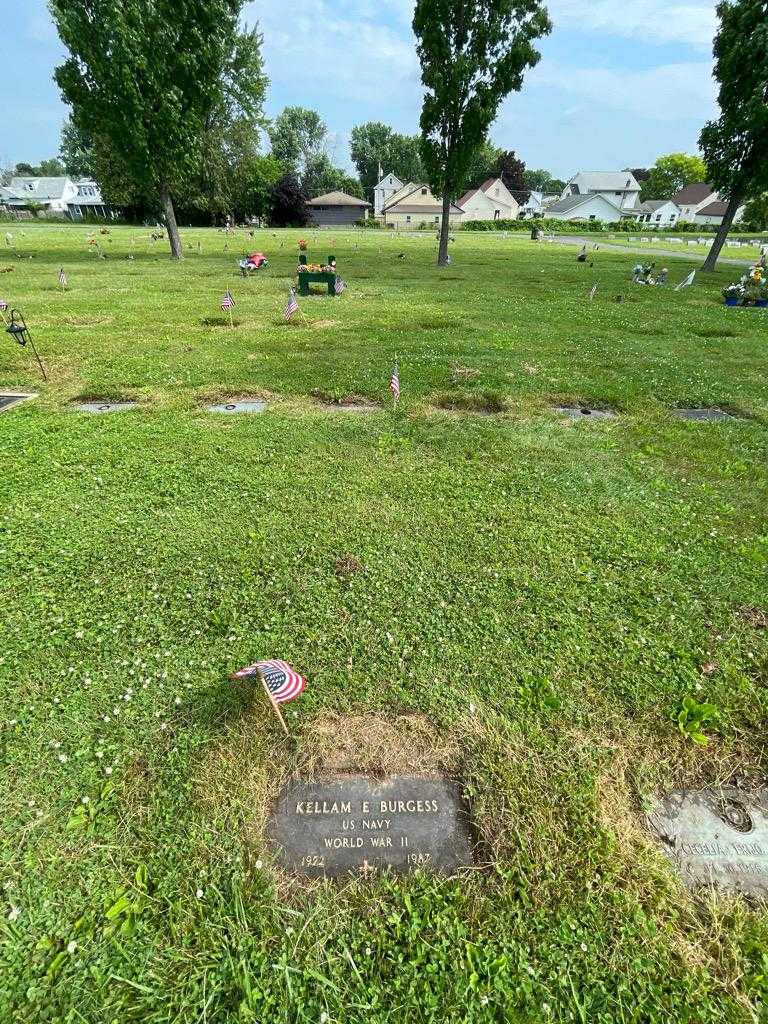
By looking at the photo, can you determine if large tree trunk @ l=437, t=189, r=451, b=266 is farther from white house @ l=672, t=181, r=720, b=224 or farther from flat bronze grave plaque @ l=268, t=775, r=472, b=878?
white house @ l=672, t=181, r=720, b=224

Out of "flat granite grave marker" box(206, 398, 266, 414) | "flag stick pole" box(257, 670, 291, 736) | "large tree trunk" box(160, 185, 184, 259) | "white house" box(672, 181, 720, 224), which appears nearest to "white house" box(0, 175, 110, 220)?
"large tree trunk" box(160, 185, 184, 259)

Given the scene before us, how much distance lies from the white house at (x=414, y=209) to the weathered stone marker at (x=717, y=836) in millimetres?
77717

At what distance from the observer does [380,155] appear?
9112 centimetres

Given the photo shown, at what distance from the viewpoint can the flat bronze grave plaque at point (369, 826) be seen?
88.4 inches

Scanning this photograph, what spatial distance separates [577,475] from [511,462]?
73cm

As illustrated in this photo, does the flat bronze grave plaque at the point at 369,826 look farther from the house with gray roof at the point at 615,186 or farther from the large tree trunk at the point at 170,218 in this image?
the house with gray roof at the point at 615,186

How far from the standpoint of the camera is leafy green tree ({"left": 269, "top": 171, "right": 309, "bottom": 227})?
56.5m

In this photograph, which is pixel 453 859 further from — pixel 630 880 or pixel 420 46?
pixel 420 46

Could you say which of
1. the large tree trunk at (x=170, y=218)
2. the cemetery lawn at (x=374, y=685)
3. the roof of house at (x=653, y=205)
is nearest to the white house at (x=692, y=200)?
the roof of house at (x=653, y=205)

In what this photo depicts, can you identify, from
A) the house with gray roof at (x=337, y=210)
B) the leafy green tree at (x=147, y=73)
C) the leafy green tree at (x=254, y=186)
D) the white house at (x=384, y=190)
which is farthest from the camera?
the white house at (x=384, y=190)

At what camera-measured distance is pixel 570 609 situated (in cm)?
358

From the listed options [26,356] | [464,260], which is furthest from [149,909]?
[464,260]

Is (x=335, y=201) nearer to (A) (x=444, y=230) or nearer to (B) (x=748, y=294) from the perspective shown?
(A) (x=444, y=230)

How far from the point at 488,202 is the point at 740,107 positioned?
6510 cm
